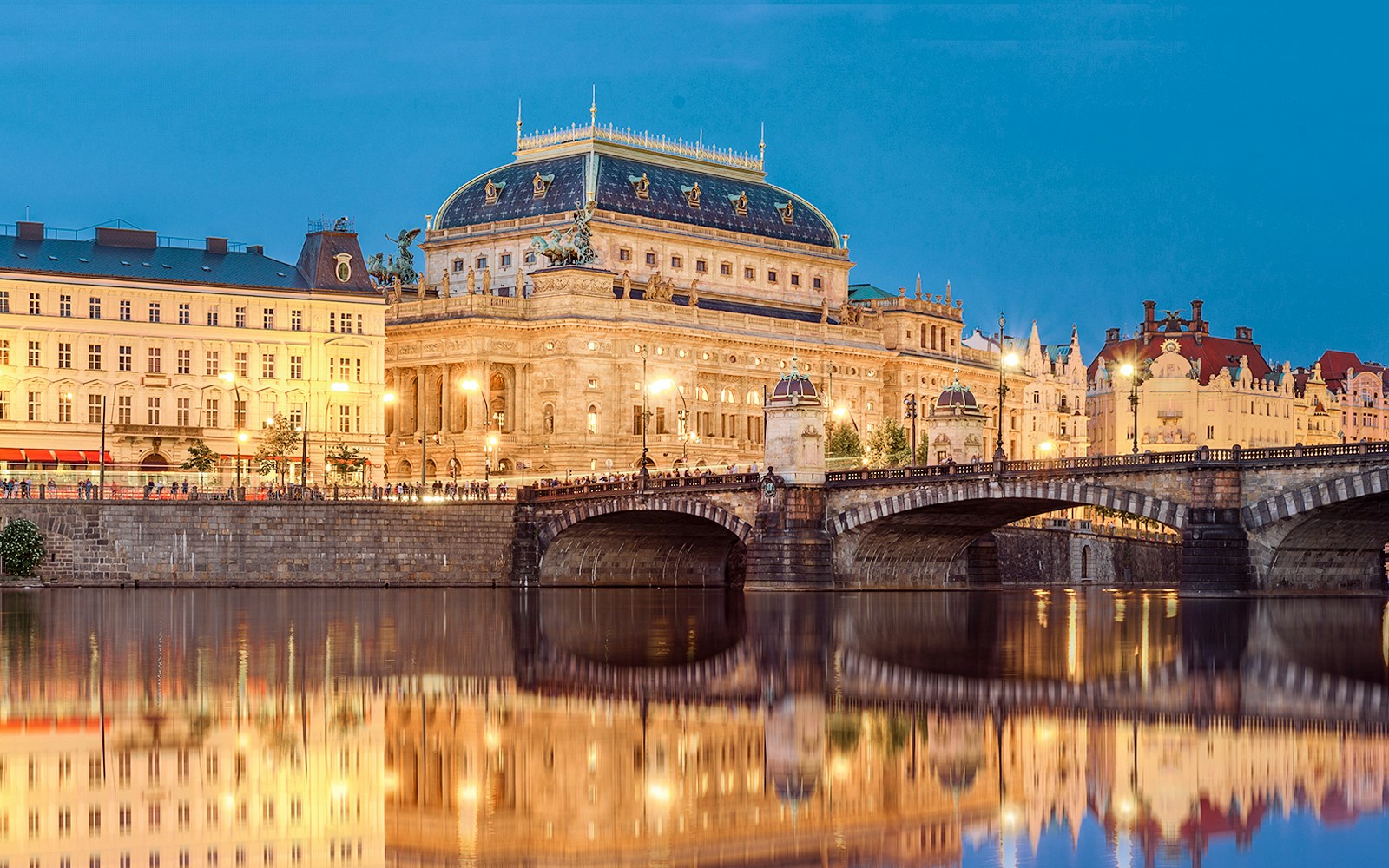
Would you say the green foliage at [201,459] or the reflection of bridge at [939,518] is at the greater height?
the green foliage at [201,459]

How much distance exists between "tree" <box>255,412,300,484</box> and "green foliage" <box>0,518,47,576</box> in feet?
65.6

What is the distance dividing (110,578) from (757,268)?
70.3 m

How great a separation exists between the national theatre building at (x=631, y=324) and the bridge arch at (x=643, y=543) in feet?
73.9

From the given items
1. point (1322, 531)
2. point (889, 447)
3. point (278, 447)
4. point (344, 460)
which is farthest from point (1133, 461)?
point (889, 447)

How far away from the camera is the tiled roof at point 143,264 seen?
112125 millimetres

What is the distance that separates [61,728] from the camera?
3531 centimetres

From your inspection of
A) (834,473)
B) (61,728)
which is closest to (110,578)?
(834,473)

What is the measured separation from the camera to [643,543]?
4085 inches

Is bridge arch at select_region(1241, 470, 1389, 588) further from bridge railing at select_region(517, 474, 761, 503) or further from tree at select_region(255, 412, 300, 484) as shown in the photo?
tree at select_region(255, 412, 300, 484)

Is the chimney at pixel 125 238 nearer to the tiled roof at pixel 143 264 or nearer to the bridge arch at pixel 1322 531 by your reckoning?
the tiled roof at pixel 143 264

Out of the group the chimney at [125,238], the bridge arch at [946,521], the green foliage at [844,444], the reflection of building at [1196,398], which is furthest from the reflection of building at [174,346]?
the reflection of building at [1196,398]

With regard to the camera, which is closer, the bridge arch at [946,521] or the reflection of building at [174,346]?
the bridge arch at [946,521]

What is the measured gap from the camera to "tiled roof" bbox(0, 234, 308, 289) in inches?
4414

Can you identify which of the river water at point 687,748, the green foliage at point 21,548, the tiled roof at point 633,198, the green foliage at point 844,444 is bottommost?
the river water at point 687,748
